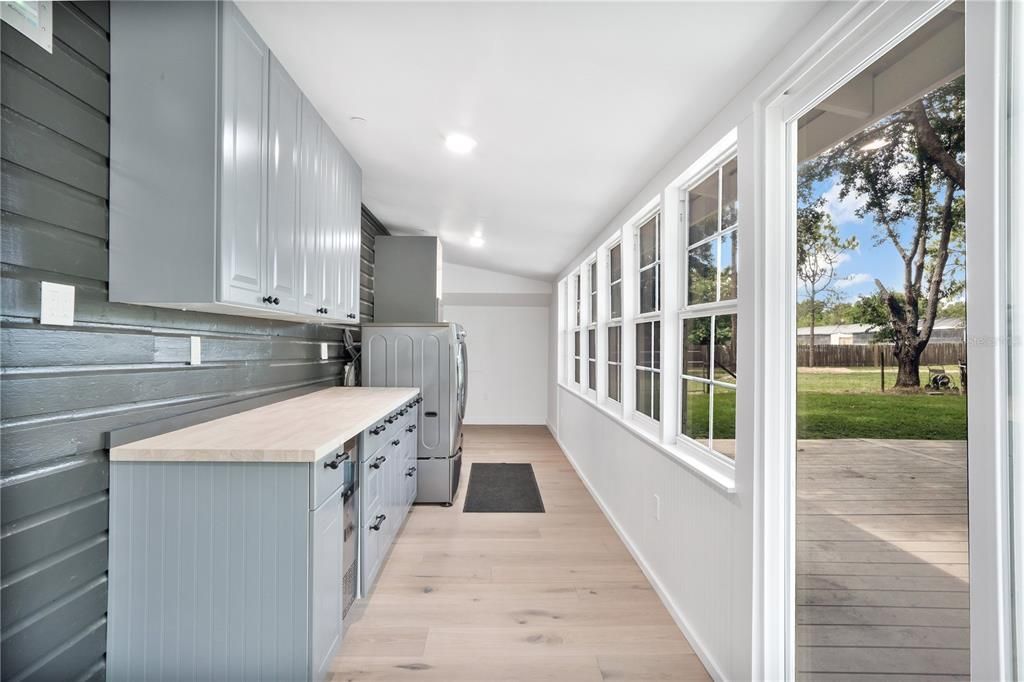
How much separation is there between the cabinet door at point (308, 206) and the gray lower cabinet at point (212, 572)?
0.97 metres

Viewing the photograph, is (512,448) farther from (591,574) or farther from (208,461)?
(208,461)

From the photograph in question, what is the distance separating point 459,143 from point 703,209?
1.30 meters

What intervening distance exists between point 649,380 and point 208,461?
7.76 feet

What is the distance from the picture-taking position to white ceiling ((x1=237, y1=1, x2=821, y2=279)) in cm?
145

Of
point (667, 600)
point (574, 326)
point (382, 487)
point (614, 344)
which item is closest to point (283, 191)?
point (382, 487)

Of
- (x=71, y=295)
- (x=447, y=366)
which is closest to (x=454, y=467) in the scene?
(x=447, y=366)

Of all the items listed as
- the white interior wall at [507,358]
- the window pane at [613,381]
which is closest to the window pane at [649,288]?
the window pane at [613,381]

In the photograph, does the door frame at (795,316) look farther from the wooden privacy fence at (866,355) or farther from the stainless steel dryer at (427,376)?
the stainless steel dryer at (427,376)

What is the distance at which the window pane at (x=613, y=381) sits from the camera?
378 cm

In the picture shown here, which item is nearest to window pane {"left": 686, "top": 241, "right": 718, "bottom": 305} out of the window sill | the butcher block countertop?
the window sill

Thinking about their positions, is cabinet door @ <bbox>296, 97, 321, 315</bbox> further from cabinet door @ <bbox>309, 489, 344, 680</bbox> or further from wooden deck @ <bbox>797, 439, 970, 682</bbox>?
wooden deck @ <bbox>797, 439, 970, 682</bbox>

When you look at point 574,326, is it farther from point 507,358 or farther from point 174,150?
point 174,150

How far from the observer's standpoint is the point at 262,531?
1.51 metres

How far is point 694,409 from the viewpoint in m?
2.35
